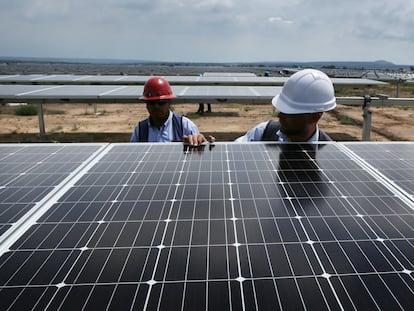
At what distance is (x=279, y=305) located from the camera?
4.76 ft

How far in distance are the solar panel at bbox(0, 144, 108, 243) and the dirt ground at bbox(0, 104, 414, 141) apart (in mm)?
12306

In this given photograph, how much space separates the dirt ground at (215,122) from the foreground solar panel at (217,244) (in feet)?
43.2

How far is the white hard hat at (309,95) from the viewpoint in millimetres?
3750

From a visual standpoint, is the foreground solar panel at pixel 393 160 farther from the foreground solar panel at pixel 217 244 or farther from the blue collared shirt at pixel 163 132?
the blue collared shirt at pixel 163 132

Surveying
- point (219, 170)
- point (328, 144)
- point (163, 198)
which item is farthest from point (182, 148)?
point (328, 144)

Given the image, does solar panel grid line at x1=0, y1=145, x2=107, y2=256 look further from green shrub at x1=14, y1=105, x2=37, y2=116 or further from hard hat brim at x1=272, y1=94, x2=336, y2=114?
green shrub at x1=14, y1=105, x2=37, y2=116

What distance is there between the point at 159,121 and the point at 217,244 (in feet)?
11.6

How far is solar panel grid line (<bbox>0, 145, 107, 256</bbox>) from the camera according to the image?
1.95 m

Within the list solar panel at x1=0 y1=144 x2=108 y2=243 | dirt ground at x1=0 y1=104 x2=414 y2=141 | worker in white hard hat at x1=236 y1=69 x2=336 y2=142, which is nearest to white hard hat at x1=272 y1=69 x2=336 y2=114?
worker in white hard hat at x1=236 y1=69 x2=336 y2=142

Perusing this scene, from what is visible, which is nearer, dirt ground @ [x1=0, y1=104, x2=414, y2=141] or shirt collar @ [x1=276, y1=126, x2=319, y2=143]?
shirt collar @ [x1=276, y1=126, x2=319, y2=143]

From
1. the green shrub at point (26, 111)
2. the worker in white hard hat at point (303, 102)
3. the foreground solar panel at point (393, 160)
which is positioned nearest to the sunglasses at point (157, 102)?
the worker in white hard hat at point (303, 102)

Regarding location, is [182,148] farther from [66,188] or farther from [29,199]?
[29,199]

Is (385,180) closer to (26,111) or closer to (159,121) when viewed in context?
(159,121)

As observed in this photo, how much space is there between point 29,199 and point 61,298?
120cm
